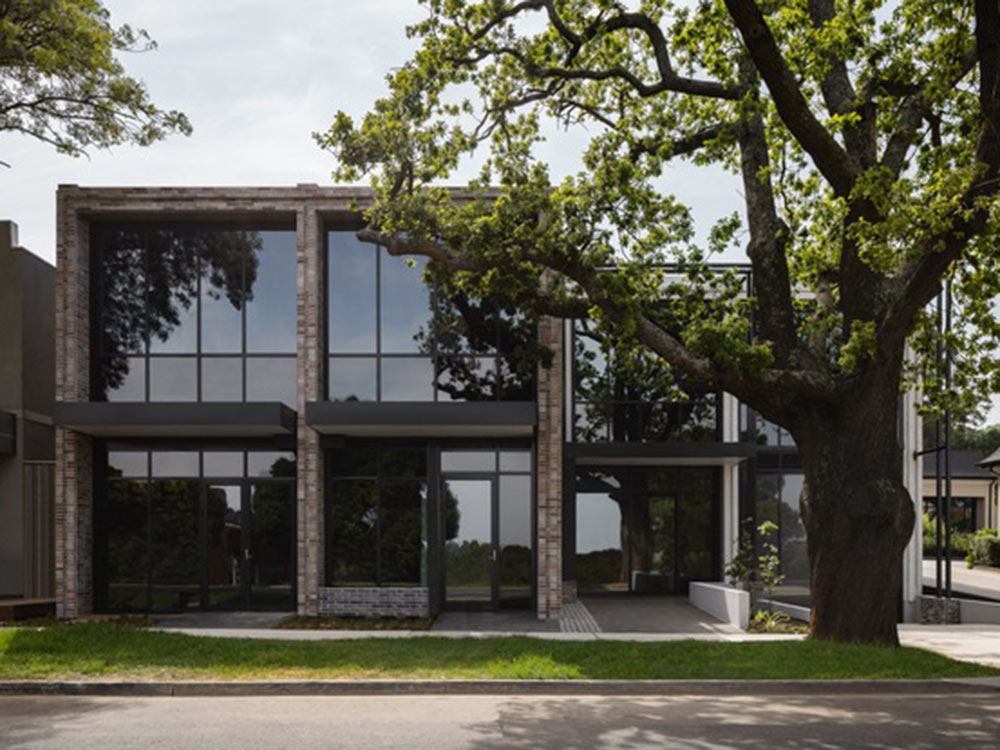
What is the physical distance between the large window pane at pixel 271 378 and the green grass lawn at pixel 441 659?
541 centimetres

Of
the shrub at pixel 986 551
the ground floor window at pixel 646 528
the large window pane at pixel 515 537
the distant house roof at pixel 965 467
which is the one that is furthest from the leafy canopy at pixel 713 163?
the distant house roof at pixel 965 467

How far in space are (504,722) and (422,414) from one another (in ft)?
25.6

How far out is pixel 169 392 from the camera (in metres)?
17.3

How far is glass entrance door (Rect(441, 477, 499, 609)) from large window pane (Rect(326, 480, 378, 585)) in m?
1.36

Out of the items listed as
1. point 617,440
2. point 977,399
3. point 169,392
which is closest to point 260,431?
point 169,392

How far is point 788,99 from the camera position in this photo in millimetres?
11531

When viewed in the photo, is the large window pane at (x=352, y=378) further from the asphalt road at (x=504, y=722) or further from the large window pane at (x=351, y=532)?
the asphalt road at (x=504, y=722)

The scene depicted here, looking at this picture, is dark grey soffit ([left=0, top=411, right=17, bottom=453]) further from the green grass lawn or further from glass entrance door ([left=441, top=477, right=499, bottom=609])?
glass entrance door ([left=441, top=477, right=499, bottom=609])

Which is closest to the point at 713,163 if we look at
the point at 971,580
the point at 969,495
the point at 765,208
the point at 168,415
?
the point at 765,208

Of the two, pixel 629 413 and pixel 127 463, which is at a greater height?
pixel 629 413

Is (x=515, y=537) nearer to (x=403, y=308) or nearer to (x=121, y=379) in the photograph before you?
(x=403, y=308)

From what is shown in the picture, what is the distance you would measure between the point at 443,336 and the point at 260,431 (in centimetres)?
375

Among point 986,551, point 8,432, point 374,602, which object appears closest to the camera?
point 374,602

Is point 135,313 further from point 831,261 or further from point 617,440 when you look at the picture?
point 831,261
